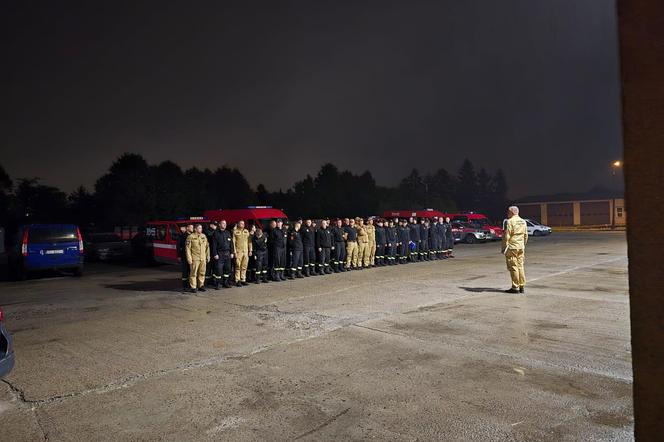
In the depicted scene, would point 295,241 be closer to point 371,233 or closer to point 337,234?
point 337,234

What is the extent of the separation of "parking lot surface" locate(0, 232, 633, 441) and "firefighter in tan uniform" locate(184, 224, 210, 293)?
3.87 feet

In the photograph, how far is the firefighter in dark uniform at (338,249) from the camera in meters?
15.5

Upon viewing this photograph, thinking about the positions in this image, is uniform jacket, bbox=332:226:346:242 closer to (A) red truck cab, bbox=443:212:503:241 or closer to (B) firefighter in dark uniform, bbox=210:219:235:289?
(B) firefighter in dark uniform, bbox=210:219:235:289

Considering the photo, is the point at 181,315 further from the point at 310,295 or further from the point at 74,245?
the point at 74,245

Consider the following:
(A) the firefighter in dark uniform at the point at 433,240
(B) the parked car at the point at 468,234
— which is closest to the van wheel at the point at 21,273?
(A) the firefighter in dark uniform at the point at 433,240

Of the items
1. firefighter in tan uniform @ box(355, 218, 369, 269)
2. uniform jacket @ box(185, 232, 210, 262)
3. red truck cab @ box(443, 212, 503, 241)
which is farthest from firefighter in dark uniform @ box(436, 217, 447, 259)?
red truck cab @ box(443, 212, 503, 241)

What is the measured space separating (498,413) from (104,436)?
11.3ft

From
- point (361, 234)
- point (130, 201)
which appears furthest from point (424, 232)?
point (130, 201)

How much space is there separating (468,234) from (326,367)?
26.9 m

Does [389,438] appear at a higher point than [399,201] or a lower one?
lower

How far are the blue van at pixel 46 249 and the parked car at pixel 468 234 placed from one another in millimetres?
22389

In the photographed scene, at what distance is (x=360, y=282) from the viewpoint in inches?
500

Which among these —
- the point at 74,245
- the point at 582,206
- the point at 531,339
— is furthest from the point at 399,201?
the point at 531,339

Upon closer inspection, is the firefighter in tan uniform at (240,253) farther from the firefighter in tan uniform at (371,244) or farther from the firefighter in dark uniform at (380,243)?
the firefighter in dark uniform at (380,243)
